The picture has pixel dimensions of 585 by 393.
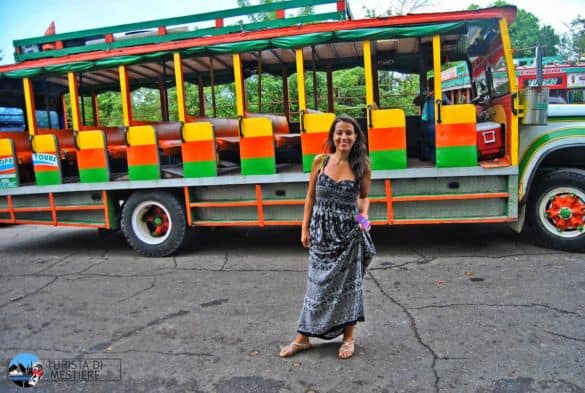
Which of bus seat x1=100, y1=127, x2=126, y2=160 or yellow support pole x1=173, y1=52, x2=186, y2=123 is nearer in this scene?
yellow support pole x1=173, y1=52, x2=186, y2=123

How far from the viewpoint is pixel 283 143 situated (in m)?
6.52

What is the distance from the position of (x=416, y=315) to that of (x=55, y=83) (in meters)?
6.79

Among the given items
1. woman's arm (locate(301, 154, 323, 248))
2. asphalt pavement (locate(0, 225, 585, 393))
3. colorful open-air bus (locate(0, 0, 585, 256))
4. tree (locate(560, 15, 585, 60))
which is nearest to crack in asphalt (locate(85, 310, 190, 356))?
asphalt pavement (locate(0, 225, 585, 393))

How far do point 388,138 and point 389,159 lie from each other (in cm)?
24

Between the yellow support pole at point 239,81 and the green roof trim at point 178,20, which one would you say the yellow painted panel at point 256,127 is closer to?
the yellow support pole at point 239,81

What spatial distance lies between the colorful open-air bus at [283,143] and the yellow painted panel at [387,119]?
0.01 m

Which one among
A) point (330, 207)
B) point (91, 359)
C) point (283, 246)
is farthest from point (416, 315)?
point (283, 246)

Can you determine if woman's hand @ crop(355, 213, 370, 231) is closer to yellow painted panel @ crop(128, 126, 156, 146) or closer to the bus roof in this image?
the bus roof

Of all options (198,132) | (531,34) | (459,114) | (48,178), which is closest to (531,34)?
(531,34)

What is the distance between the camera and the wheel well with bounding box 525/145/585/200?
5.58 meters

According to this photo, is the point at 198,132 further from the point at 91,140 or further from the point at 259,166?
the point at 91,140

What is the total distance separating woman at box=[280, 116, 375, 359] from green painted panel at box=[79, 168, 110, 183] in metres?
3.98

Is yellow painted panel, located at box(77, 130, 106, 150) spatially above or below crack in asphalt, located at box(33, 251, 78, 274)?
above

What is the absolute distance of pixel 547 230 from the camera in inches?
217
